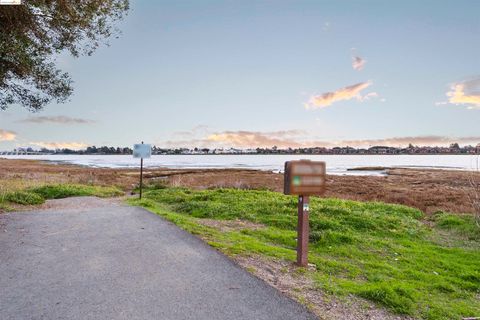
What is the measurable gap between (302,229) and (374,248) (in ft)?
15.0

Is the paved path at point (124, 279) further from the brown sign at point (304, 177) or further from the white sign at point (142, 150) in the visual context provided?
the white sign at point (142, 150)

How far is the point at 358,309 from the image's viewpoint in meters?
5.89

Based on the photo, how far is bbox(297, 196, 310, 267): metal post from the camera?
7.58 m

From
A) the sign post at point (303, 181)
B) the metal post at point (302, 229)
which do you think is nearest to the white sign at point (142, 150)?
the metal post at point (302, 229)

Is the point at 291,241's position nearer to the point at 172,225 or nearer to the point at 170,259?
the point at 172,225

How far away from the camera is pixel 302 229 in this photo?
7.69m

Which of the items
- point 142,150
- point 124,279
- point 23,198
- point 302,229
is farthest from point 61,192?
point 302,229

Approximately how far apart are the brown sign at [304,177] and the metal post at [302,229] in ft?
0.99

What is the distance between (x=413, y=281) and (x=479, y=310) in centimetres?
140

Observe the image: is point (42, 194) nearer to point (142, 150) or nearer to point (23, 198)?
point (23, 198)

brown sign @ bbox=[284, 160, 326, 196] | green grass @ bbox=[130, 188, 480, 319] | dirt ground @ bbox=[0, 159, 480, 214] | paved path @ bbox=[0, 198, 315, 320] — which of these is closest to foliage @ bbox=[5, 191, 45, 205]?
dirt ground @ bbox=[0, 159, 480, 214]

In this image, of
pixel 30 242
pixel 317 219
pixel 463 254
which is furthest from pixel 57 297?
pixel 463 254

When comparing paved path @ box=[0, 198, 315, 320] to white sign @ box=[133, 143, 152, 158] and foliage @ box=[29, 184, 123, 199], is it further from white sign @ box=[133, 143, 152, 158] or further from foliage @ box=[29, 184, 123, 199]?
foliage @ box=[29, 184, 123, 199]

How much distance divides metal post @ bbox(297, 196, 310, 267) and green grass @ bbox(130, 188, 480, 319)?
397mm
